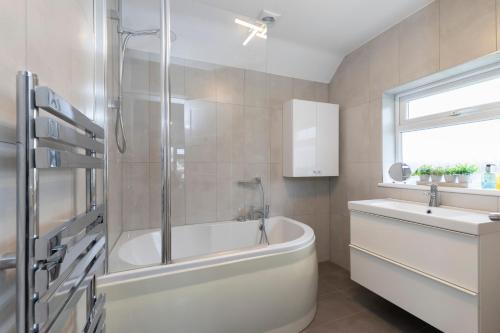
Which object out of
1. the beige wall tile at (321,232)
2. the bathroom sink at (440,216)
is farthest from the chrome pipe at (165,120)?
the beige wall tile at (321,232)

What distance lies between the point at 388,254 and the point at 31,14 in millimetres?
2253

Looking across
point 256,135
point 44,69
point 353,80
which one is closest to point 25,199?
point 44,69

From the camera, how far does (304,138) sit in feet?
8.54

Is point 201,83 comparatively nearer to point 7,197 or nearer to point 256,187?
point 256,187

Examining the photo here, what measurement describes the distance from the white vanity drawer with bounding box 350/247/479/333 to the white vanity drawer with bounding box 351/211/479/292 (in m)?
0.06

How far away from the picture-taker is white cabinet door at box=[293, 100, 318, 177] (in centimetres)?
A: 257

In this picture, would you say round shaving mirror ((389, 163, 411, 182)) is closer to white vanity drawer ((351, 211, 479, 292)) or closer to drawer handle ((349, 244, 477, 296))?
white vanity drawer ((351, 211, 479, 292))

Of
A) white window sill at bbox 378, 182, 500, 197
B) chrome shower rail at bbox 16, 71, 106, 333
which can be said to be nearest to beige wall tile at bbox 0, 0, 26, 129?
chrome shower rail at bbox 16, 71, 106, 333

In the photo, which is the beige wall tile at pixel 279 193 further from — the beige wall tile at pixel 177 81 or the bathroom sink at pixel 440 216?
the beige wall tile at pixel 177 81

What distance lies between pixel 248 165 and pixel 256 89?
Result: 0.83 meters

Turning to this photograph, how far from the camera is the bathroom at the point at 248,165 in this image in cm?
61

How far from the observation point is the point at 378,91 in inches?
94.0

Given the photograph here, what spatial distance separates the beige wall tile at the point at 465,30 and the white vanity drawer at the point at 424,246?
50.8 inches

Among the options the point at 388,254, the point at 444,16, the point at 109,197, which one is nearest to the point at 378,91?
the point at 444,16
